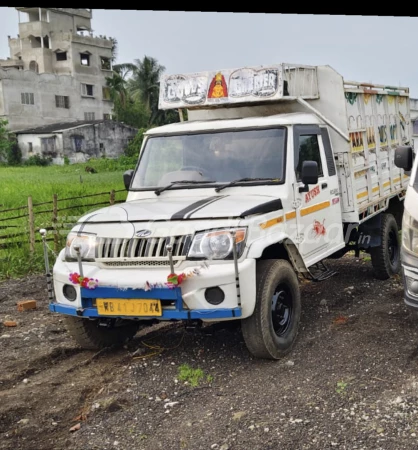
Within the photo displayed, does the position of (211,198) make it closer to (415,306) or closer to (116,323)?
(116,323)

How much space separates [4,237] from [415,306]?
7.76m

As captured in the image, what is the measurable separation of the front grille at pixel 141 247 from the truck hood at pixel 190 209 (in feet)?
0.64

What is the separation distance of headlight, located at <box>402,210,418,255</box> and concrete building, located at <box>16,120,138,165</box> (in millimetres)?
37011

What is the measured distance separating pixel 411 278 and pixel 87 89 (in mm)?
46827

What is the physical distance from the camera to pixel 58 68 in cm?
4825

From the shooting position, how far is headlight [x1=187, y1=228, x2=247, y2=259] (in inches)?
187

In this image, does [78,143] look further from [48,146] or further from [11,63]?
[11,63]

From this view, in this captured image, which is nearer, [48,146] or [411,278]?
[411,278]

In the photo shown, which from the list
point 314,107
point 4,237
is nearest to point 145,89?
point 4,237

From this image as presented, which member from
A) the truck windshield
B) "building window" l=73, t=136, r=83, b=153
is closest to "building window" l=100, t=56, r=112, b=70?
"building window" l=73, t=136, r=83, b=153

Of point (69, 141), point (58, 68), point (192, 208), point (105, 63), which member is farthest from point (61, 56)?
point (192, 208)

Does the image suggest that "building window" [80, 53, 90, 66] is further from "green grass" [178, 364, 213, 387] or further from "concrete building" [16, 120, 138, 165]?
"green grass" [178, 364, 213, 387]

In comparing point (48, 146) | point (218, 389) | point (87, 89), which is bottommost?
point (218, 389)

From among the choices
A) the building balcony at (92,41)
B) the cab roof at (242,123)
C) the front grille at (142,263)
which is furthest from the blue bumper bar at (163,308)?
the building balcony at (92,41)
